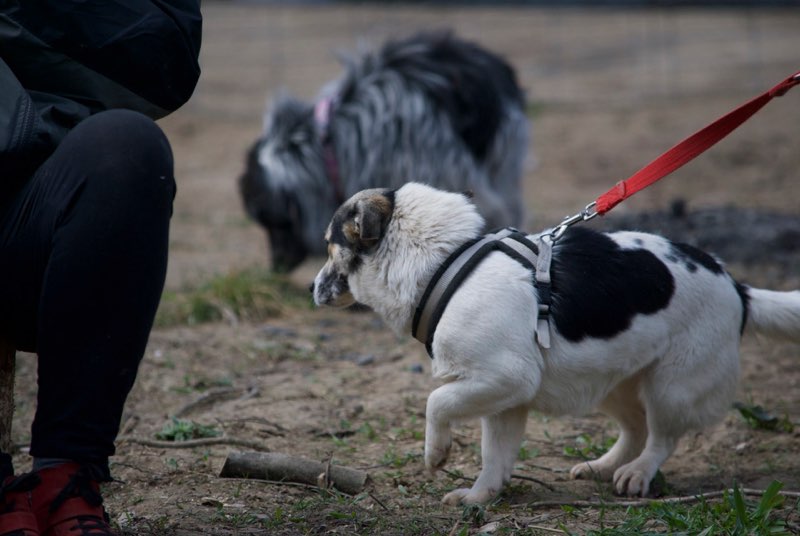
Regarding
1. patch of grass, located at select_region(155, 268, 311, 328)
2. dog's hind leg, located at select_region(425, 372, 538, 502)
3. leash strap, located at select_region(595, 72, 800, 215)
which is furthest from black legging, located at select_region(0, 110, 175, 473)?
patch of grass, located at select_region(155, 268, 311, 328)

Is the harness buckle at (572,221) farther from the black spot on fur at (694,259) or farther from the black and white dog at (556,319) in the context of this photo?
the black spot on fur at (694,259)

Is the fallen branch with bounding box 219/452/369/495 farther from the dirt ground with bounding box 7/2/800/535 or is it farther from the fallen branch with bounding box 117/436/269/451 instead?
the fallen branch with bounding box 117/436/269/451

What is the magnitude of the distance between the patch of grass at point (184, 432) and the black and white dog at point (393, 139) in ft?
8.78

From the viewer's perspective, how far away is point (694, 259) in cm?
306

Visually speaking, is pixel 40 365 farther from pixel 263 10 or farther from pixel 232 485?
pixel 263 10

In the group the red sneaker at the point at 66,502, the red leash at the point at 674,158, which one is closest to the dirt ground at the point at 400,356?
the red sneaker at the point at 66,502

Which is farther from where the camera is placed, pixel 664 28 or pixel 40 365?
pixel 664 28

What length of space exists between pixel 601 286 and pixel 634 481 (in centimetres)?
62

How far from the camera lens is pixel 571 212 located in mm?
8219

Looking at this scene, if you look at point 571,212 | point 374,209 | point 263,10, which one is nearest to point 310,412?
point 374,209

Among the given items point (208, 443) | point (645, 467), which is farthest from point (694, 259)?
point (208, 443)

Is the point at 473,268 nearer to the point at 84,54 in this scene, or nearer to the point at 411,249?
the point at 411,249

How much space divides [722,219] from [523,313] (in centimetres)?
439

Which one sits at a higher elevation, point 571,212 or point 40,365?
point 40,365
